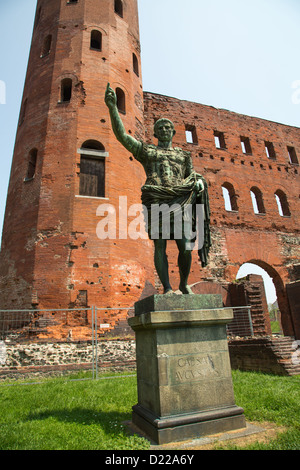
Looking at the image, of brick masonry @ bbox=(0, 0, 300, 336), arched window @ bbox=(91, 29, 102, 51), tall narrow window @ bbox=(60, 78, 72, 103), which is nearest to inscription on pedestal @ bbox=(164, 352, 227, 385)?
brick masonry @ bbox=(0, 0, 300, 336)

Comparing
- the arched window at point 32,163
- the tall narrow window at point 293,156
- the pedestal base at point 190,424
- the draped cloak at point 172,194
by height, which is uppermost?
the tall narrow window at point 293,156

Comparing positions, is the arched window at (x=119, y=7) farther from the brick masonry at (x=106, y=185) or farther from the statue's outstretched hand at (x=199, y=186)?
the statue's outstretched hand at (x=199, y=186)

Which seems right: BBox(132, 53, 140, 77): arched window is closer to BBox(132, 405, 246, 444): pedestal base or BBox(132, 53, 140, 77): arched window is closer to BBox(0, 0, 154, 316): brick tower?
BBox(0, 0, 154, 316): brick tower

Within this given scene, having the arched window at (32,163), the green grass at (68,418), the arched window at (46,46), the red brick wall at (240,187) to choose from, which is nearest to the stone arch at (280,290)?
the red brick wall at (240,187)

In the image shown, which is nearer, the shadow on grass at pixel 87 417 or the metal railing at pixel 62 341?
the shadow on grass at pixel 87 417

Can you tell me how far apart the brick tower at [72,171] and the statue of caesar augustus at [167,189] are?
6773 millimetres

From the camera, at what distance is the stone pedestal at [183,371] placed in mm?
2812

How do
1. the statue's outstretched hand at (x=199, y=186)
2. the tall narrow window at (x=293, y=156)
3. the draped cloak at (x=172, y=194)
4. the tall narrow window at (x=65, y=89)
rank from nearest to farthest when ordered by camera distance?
the draped cloak at (x=172, y=194)
the statue's outstretched hand at (x=199, y=186)
the tall narrow window at (x=65, y=89)
the tall narrow window at (x=293, y=156)

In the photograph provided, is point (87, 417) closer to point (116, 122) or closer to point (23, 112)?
point (116, 122)

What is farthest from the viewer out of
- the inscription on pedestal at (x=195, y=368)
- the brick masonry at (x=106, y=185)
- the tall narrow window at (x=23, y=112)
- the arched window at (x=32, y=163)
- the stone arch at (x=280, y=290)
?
the stone arch at (x=280, y=290)

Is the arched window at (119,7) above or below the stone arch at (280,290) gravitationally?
above

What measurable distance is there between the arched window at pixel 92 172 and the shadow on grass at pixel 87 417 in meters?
8.30

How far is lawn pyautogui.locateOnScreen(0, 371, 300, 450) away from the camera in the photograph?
9.12ft

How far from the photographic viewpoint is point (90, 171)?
11.6m
